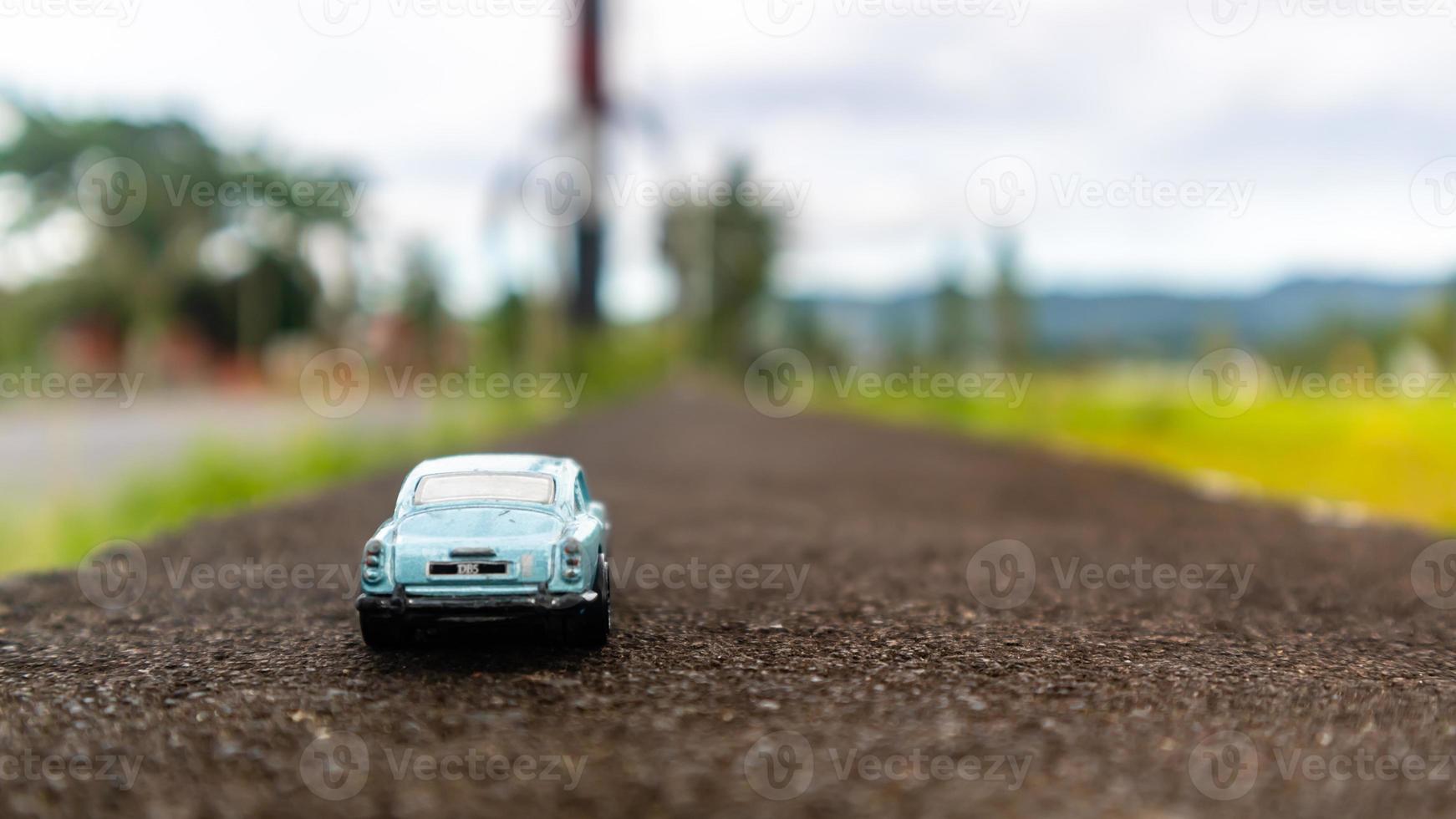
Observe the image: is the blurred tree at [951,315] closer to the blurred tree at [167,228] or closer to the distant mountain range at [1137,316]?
the distant mountain range at [1137,316]

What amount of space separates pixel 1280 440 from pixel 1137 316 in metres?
66.8

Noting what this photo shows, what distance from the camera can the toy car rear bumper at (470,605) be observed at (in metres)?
5.26

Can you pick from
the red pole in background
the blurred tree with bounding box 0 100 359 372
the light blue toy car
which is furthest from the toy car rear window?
the red pole in background

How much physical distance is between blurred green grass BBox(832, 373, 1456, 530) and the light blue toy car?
9.47 metres

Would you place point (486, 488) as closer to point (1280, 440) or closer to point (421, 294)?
point (1280, 440)

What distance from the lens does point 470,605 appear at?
5246mm

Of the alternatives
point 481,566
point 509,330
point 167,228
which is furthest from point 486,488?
point 167,228

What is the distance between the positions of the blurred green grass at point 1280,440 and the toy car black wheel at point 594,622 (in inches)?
363

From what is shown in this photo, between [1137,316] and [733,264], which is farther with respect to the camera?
[733,264]

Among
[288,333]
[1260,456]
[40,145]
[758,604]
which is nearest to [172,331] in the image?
[288,333]

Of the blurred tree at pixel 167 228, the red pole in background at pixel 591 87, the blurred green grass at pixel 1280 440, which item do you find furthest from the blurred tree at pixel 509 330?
the blurred green grass at pixel 1280 440

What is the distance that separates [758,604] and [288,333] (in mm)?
53381

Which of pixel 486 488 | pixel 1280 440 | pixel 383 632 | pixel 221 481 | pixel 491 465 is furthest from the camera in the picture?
pixel 1280 440

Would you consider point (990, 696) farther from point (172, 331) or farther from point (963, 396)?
point (172, 331)
